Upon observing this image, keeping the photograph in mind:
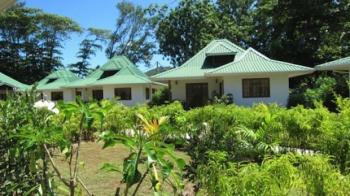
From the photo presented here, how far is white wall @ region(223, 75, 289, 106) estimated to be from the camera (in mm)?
28625

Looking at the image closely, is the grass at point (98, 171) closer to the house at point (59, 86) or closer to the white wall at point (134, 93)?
the white wall at point (134, 93)

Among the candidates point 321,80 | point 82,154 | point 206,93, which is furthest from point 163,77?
point 82,154

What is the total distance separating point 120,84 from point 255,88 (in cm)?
1341

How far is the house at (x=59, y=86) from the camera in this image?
4625 centimetres

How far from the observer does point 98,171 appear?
29.4ft

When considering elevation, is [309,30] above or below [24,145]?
above

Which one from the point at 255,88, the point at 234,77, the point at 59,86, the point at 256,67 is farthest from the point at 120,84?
the point at 256,67

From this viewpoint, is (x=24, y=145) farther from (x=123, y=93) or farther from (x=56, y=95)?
(x=56, y=95)

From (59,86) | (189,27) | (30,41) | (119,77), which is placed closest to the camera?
(119,77)

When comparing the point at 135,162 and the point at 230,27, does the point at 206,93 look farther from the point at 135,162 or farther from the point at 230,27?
the point at 135,162

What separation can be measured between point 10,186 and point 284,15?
35837 mm

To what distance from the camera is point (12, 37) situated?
205 feet

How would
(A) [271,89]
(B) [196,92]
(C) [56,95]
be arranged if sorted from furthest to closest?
(C) [56,95] → (B) [196,92] → (A) [271,89]

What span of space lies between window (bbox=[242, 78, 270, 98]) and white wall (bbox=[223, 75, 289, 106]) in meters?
0.24
